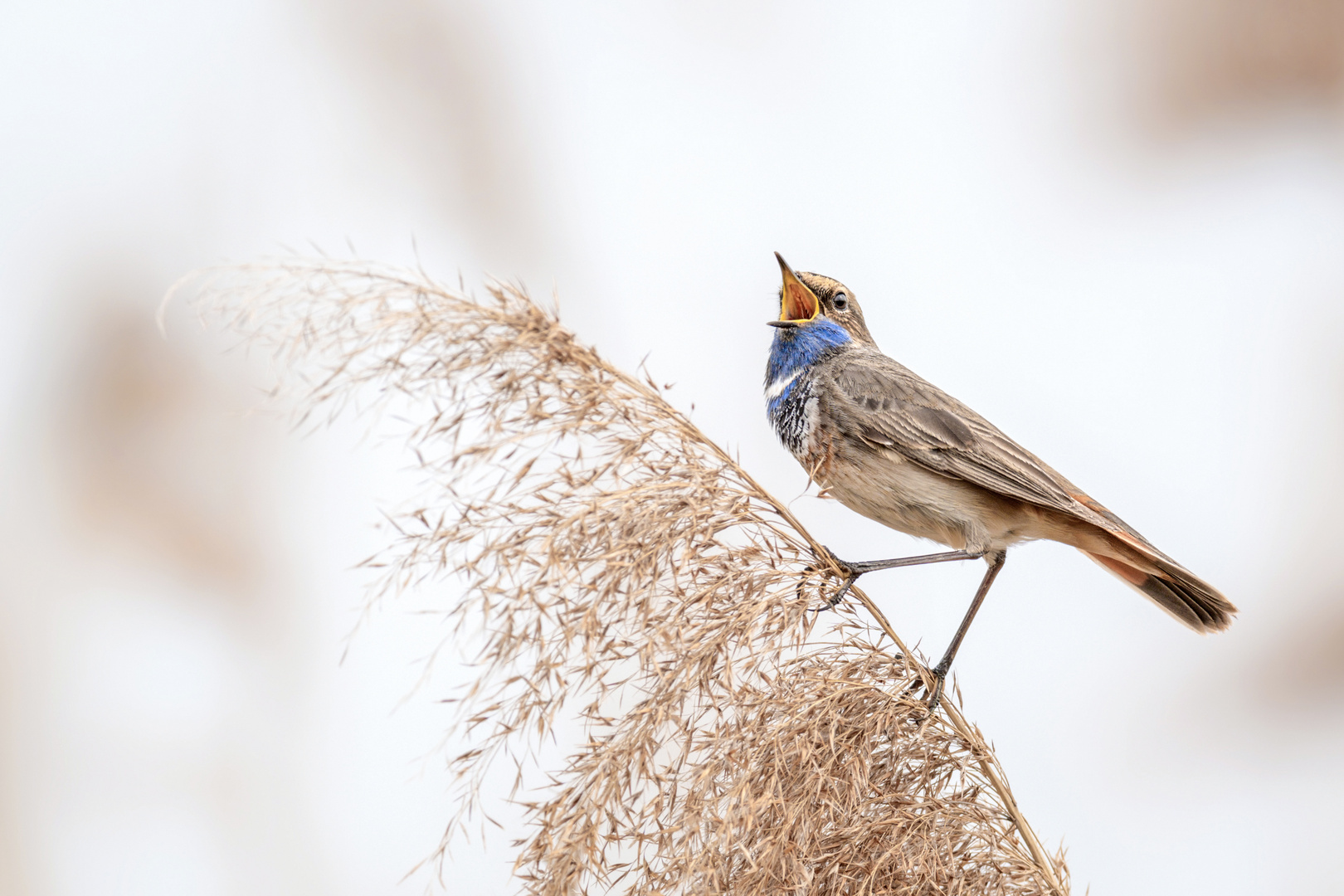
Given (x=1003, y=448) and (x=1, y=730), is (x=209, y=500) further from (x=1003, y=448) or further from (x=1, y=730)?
(x=1003, y=448)

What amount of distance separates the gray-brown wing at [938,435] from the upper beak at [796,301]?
1.03ft

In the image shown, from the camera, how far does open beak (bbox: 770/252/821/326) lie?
279cm

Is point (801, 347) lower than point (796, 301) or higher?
lower

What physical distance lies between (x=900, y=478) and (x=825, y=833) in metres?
1.00

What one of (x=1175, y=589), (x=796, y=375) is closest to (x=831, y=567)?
(x=796, y=375)

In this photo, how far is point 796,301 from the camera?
111 inches

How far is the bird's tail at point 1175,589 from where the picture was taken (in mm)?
2219

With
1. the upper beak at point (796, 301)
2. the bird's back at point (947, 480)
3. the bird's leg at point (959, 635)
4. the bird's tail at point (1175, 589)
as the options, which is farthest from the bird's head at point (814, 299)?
the bird's tail at point (1175, 589)

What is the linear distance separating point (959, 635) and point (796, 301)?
3.52ft

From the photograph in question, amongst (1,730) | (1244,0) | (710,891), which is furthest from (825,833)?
(1244,0)

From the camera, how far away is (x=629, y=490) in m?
1.61

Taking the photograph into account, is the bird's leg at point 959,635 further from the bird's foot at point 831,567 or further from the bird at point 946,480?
the bird's foot at point 831,567

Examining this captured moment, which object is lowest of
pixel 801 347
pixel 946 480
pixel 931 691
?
pixel 931 691

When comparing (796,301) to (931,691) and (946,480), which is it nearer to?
(946,480)
